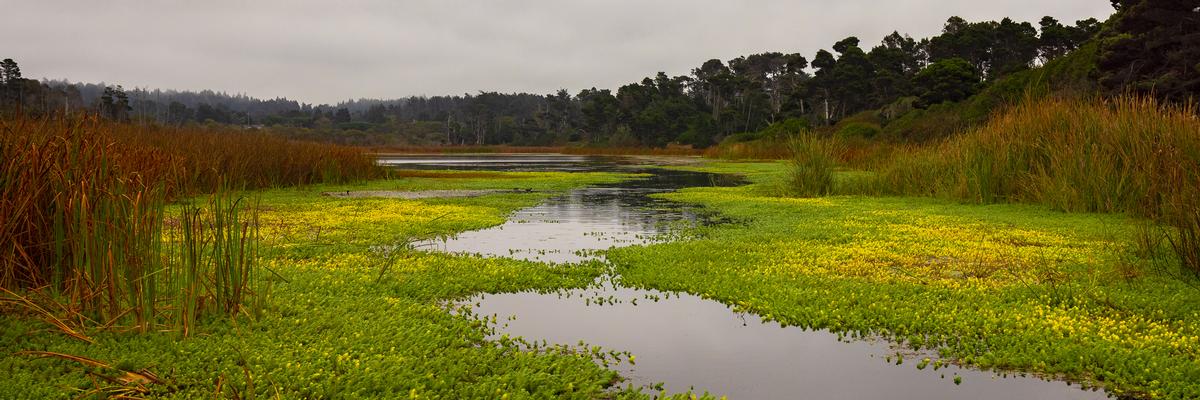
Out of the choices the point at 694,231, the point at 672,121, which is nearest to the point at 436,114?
the point at 672,121

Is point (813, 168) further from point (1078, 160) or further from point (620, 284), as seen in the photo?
point (620, 284)

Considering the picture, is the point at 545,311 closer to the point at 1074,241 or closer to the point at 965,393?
the point at 965,393

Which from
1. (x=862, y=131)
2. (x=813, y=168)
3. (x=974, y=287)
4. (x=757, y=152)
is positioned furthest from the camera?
(x=862, y=131)

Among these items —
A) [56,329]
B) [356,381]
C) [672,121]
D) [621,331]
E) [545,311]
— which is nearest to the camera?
[356,381]

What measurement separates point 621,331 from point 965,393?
2812 millimetres

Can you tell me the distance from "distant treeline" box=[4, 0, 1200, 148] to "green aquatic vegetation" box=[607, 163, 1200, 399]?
7.18 metres

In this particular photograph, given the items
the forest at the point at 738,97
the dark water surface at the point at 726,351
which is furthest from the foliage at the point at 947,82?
the dark water surface at the point at 726,351

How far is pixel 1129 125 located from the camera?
14039 mm

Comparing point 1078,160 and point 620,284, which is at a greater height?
point 1078,160

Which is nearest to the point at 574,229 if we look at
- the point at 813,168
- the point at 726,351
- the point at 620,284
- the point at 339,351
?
the point at 620,284

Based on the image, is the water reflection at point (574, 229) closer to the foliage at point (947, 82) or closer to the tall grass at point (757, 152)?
the tall grass at point (757, 152)

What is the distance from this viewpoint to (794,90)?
271 feet

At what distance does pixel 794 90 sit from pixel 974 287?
7767 centimetres

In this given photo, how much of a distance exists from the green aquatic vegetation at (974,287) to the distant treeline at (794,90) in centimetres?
718
